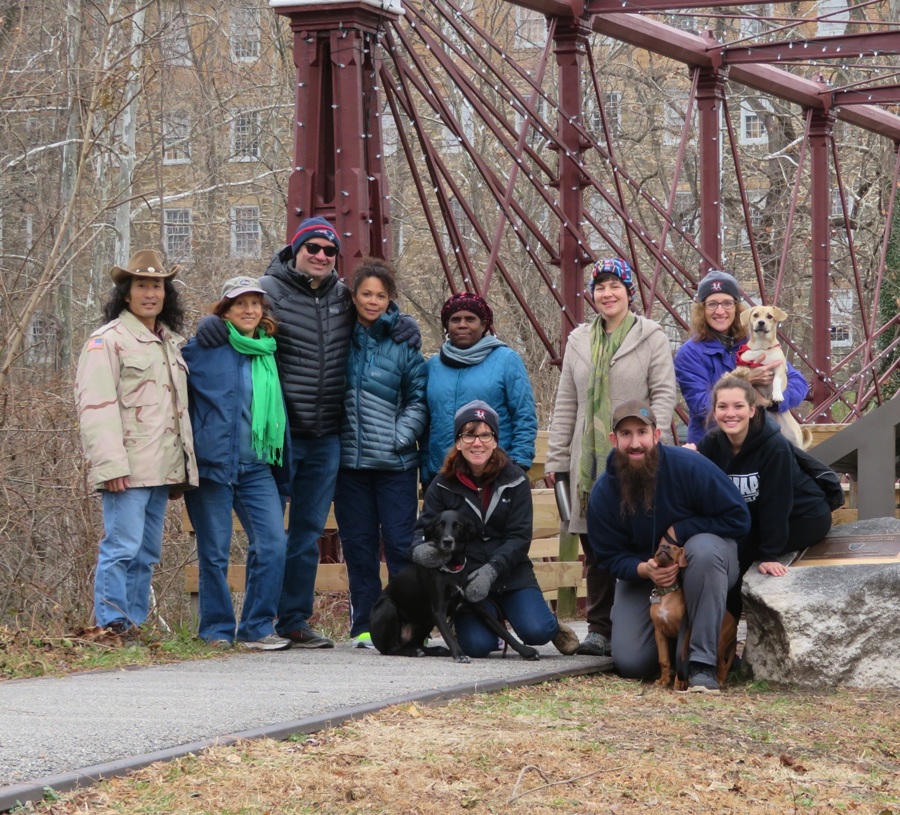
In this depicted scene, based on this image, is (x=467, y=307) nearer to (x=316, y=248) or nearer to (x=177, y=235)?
(x=316, y=248)

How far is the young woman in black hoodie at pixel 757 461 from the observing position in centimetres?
725

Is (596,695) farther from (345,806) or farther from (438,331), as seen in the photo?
(438,331)

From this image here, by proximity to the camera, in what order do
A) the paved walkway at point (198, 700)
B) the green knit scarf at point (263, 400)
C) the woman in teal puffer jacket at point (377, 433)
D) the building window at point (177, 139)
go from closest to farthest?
the paved walkway at point (198, 700)
the green knit scarf at point (263, 400)
the woman in teal puffer jacket at point (377, 433)
the building window at point (177, 139)

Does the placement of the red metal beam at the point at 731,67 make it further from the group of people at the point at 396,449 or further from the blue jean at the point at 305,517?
the blue jean at the point at 305,517

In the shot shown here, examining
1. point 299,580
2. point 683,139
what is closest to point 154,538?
point 299,580

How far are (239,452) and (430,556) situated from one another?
3.50 feet

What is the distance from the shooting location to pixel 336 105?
10148 millimetres

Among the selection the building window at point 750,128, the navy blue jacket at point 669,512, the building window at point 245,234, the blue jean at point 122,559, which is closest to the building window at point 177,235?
the building window at point 245,234

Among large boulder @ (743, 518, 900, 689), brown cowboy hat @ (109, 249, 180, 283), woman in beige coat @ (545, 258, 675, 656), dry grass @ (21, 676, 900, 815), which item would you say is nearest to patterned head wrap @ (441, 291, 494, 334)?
woman in beige coat @ (545, 258, 675, 656)

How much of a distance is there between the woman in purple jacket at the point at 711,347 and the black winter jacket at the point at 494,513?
1011 millimetres

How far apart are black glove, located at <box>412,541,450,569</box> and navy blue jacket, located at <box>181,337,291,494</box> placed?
2.83 feet

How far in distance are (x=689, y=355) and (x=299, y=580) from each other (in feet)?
7.54

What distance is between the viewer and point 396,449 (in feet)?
26.2

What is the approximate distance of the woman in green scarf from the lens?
25.2 ft
